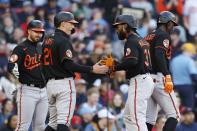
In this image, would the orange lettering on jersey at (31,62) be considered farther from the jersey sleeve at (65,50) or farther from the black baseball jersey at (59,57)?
the jersey sleeve at (65,50)

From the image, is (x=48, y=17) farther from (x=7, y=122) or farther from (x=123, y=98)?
(x=7, y=122)

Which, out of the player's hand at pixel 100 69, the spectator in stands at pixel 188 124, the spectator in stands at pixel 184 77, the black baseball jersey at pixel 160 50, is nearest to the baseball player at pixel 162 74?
the black baseball jersey at pixel 160 50

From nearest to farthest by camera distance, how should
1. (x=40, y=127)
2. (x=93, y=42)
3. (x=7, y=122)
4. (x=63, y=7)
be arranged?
(x=40, y=127), (x=7, y=122), (x=93, y=42), (x=63, y=7)

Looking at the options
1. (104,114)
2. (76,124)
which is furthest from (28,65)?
(104,114)

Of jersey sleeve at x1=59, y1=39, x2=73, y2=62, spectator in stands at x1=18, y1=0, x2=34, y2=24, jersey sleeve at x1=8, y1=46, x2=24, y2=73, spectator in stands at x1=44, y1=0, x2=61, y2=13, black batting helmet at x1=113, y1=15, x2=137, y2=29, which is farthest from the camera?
spectator in stands at x1=44, y1=0, x2=61, y2=13

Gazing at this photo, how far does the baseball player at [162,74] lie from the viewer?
12.3 meters

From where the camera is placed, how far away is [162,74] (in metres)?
12.5

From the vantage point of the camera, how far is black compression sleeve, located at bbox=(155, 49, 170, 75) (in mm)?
12203

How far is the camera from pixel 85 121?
16.1 m

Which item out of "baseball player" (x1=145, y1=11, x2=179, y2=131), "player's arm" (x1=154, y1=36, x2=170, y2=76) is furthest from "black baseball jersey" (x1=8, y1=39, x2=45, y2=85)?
"player's arm" (x1=154, y1=36, x2=170, y2=76)

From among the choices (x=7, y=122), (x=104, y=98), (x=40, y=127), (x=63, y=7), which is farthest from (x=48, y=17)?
(x=40, y=127)

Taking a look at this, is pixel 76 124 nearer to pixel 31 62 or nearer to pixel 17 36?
pixel 31 62

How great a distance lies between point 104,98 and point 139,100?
17.5ft

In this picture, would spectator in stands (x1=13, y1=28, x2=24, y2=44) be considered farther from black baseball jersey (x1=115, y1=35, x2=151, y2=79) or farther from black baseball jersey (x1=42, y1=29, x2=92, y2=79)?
black baseball jersey (x1=115, y1=35, x2=151, y2=79)
